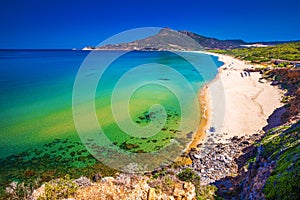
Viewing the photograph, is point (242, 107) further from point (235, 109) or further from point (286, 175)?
point (286, 175)

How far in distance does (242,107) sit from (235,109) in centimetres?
106

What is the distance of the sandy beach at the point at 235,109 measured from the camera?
16719mm

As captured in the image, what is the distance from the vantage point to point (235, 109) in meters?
21.9

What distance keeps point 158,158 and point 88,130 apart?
7.51 meters

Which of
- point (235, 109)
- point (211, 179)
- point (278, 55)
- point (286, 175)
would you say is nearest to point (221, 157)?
point (211, 179)

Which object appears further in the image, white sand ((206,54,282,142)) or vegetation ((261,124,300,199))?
white sand ((206,54,282,142))

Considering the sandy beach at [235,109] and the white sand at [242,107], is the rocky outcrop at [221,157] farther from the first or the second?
the white sand at [242,107]

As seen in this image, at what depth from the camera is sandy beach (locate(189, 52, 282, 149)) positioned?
658 inches

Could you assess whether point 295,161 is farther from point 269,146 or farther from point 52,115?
point 52,115

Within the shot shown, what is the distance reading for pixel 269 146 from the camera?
8.81m

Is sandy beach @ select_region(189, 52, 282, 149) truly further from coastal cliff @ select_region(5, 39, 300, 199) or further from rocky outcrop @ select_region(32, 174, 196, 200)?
rocky outcrop @ select_region(32, 174, 196, 200)

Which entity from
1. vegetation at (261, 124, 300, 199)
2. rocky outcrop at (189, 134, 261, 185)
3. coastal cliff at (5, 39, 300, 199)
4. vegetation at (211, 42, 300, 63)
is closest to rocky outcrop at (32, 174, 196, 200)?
coastal cliff at (5, 39, 300, 199)

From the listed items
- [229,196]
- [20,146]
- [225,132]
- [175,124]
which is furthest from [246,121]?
[20,146]

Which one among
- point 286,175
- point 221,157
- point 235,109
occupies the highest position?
point 235,109
